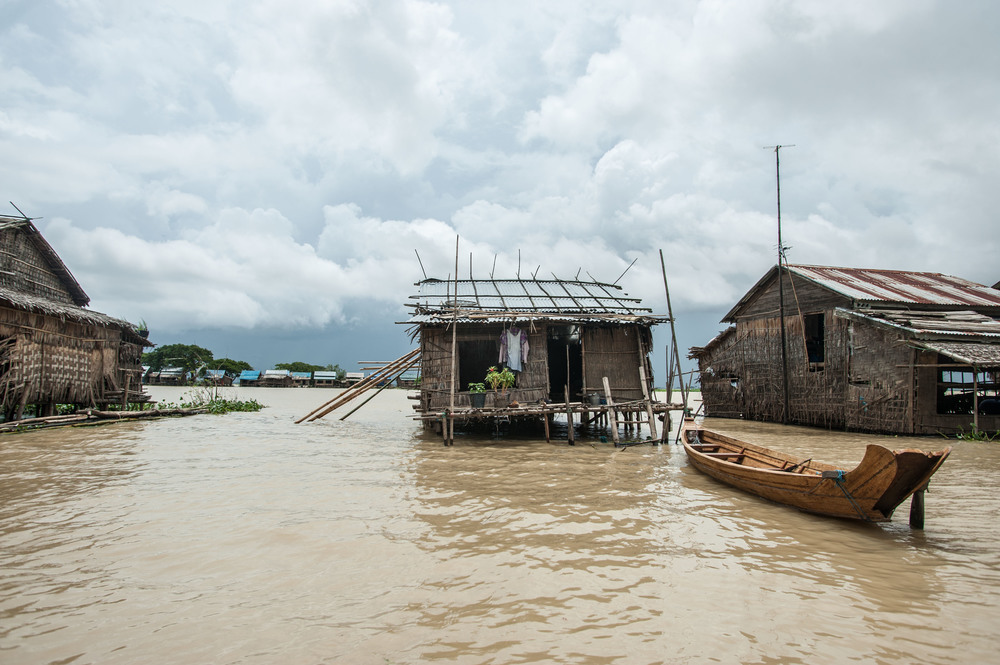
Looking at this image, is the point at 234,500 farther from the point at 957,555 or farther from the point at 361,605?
the point at 957,555

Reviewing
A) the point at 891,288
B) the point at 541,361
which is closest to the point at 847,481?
the point at 541,361

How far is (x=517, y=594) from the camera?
4062 mm

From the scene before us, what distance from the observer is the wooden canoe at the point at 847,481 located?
5152 millimetres

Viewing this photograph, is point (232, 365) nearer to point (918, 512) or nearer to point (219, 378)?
point (219, 378)

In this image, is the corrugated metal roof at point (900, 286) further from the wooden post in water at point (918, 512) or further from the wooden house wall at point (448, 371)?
the wooden post in water at point (918, 512)

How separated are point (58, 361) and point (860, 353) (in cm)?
2445

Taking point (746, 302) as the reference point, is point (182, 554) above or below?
below

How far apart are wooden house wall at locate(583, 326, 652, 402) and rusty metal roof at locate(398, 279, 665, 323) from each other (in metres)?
0.59

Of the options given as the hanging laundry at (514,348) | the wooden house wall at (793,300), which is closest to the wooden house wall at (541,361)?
the hanging laundry at (514,348)

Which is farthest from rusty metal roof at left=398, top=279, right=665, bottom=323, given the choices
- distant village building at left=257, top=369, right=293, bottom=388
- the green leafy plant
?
distant village building at left=257, top=369, right=293, bottom=388

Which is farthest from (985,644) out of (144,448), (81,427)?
(81,427)

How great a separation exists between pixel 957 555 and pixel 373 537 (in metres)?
6.00

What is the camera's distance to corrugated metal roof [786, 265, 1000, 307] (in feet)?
53.2

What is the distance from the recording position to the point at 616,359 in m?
14.2
